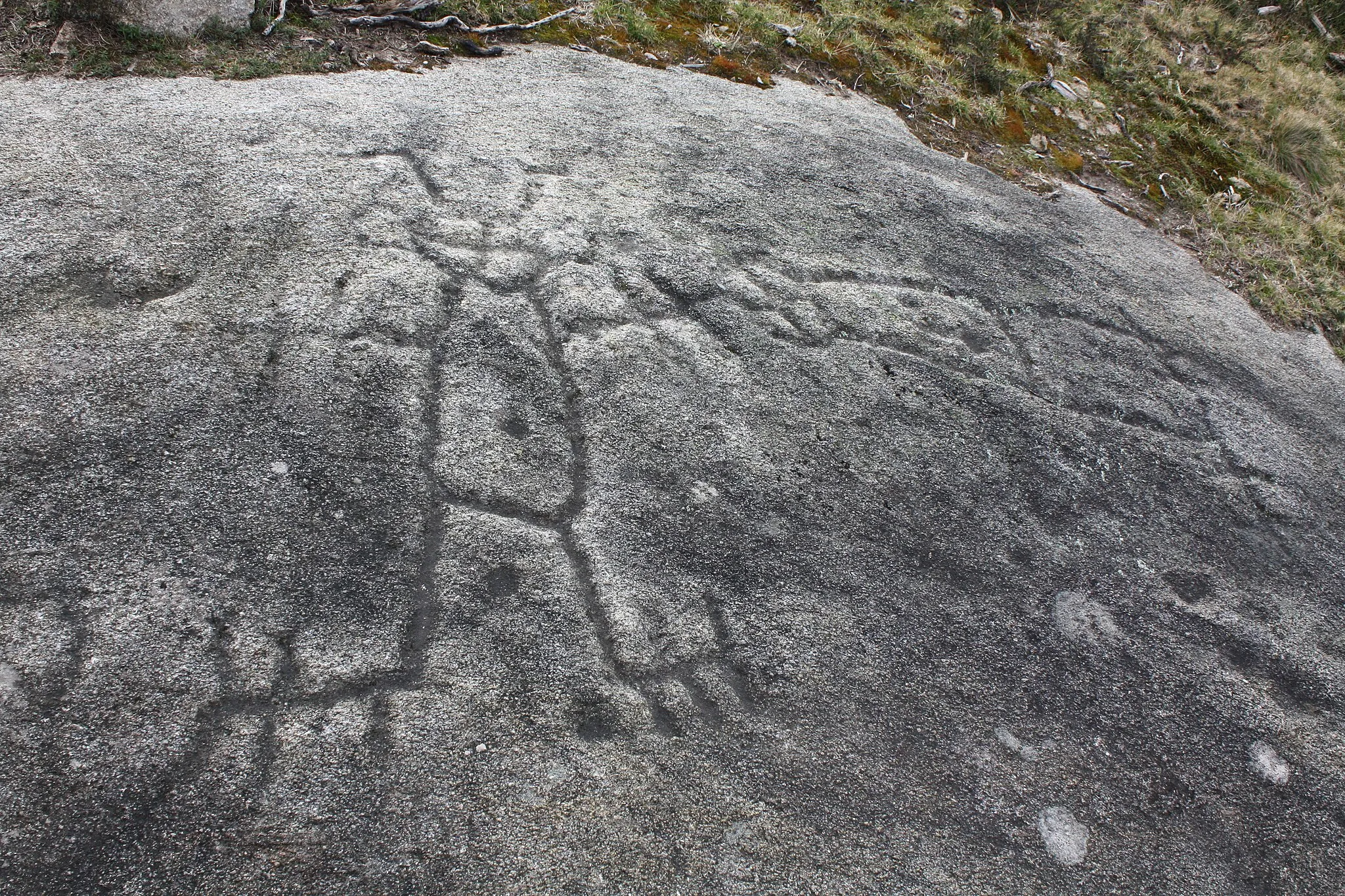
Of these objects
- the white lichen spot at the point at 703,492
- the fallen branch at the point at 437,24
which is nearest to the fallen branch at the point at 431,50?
the fallen branch at the point at 437,24

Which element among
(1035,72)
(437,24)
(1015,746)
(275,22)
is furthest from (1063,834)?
(1035,72)

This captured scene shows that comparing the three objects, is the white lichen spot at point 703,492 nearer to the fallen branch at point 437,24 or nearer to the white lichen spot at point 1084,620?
the white lichen spot at point 1084,620

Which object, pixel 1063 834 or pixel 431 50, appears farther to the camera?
pixel 431 50

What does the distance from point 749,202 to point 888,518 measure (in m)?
1.94

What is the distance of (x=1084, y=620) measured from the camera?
2871 mm

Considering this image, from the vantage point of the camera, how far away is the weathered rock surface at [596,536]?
213cm

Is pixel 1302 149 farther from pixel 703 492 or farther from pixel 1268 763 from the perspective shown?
pixel 703 492

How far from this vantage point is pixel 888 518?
302 centimetres

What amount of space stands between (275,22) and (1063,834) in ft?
16.6

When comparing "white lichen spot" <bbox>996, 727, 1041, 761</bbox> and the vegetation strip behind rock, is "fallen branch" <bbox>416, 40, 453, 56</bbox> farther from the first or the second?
"white lichen spot" <bbox>996, 727, 1041, 761</bbox>

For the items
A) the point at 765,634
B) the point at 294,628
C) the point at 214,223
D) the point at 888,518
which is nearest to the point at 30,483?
the point at 294,628

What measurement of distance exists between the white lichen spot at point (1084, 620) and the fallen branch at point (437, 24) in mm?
4338

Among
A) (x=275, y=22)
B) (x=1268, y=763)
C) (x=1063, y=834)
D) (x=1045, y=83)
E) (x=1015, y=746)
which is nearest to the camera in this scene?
(x=1063, y=834)

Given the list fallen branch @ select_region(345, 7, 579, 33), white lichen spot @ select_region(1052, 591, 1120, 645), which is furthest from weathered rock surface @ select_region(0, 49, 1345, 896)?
fallen branch @ select_region(345, 7, 579, 33)
